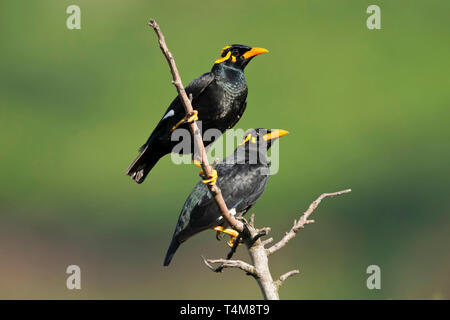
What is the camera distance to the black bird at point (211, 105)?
7.38m

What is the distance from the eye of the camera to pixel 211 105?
7410 millimetres

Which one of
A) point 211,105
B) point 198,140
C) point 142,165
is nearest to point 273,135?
point 211,105

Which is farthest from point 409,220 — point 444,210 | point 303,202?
point 303,202

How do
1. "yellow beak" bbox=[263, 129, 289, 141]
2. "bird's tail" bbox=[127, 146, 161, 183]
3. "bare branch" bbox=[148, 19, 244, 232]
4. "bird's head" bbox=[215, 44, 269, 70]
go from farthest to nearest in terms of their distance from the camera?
1. "yellow beak" bbox=[263, 129, 289, 141]
2. "bird's head" bbox=[215, 44, 269, 70]
3. "bird's tail" bbox=[127, 146, 161, 183]
4. "bare branch" bbox=[148, 19, 244, 232]

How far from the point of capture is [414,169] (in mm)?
21297

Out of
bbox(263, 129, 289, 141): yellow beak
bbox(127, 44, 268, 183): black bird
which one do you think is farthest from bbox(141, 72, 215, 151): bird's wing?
bbox(263, 129, 289, 141): yellow beak

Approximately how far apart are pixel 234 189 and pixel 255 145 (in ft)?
2.16

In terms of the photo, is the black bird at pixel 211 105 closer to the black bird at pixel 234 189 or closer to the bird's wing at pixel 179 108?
the bird's wing at pixel 179 108

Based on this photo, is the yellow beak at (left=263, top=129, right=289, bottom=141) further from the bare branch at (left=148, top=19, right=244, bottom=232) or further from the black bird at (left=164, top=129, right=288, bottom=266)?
the bare branch at (left=148, top=19, right=244, bottom=232)

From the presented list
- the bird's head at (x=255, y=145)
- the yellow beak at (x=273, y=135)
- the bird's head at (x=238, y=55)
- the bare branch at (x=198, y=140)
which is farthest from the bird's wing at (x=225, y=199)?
the bare branch at (x=198, y=140)

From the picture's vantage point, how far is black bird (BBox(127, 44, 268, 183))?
7.38 meters

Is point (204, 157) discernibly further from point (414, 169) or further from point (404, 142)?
point (404, 142)

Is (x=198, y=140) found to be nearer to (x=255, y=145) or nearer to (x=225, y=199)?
(x=225, y=199)

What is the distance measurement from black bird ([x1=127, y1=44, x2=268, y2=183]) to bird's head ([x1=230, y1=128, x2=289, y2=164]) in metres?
0.26
